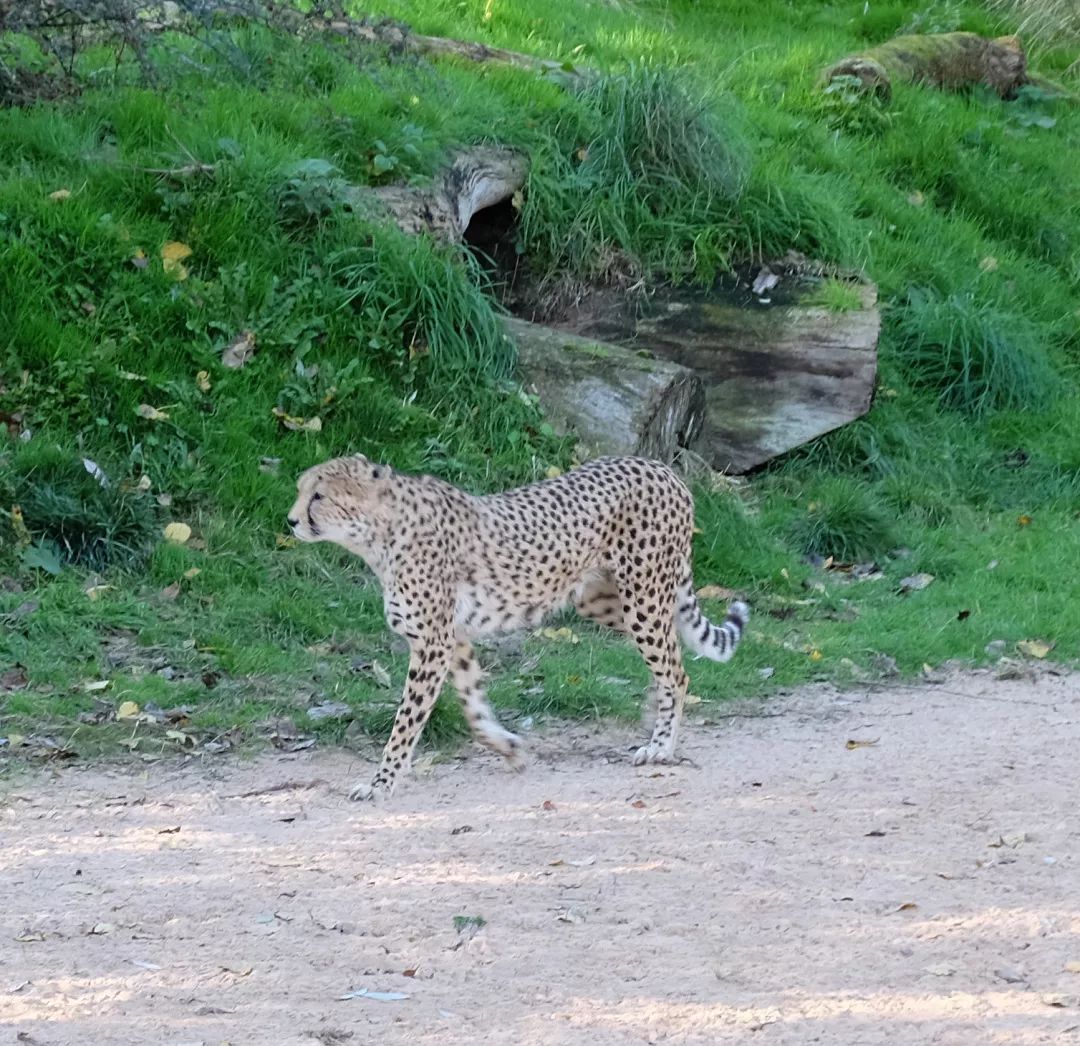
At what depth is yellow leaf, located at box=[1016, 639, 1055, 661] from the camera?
676 cm

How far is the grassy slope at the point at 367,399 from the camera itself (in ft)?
21.1

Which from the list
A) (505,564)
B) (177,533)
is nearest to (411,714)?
(505,564)

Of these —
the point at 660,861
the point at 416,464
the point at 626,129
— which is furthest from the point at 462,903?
the point at 626,129

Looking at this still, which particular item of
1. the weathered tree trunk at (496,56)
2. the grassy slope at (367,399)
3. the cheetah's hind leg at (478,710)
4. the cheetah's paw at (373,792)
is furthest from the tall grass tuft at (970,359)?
the cheetah's paw at (373,792)

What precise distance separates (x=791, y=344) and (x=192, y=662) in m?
4.09

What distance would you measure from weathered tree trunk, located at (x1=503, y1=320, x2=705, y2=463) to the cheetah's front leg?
277cm

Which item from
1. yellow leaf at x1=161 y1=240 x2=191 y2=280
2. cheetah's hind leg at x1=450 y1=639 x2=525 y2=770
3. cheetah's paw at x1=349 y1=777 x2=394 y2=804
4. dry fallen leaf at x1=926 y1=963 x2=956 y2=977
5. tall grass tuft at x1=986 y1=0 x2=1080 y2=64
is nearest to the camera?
dry fallen leaf at x1=926 y1=963 x2=956 y2=977

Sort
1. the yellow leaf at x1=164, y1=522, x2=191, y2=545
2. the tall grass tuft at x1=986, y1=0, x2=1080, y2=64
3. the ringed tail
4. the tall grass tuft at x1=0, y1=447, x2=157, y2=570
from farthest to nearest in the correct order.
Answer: the tall grass tuft at x1=986, y1=0, x2=1080, y2=64 < the yellow leaf at x1=164, y1=522, x2=191, y2=545 < the tall grass tuft at x1=0, y1=447, x2=157, y2=570 < the ringed tail

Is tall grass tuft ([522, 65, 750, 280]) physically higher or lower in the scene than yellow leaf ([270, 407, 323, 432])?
higher

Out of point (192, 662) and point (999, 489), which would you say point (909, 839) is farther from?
point (999, 489)

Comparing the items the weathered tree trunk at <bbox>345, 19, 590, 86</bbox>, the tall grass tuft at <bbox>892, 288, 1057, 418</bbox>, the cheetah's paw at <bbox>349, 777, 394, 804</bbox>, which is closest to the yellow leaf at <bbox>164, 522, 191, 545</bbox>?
the cheetah's paw at <bbox>349, 777, 394, 804</bbox>

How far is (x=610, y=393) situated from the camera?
26.3ft

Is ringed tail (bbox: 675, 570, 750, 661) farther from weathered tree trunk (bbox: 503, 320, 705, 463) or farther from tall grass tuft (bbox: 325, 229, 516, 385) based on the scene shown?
tall grass tuft (bbox: 325, 229, 516, 385)

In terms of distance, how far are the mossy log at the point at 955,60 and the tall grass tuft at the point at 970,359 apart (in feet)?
10.6
